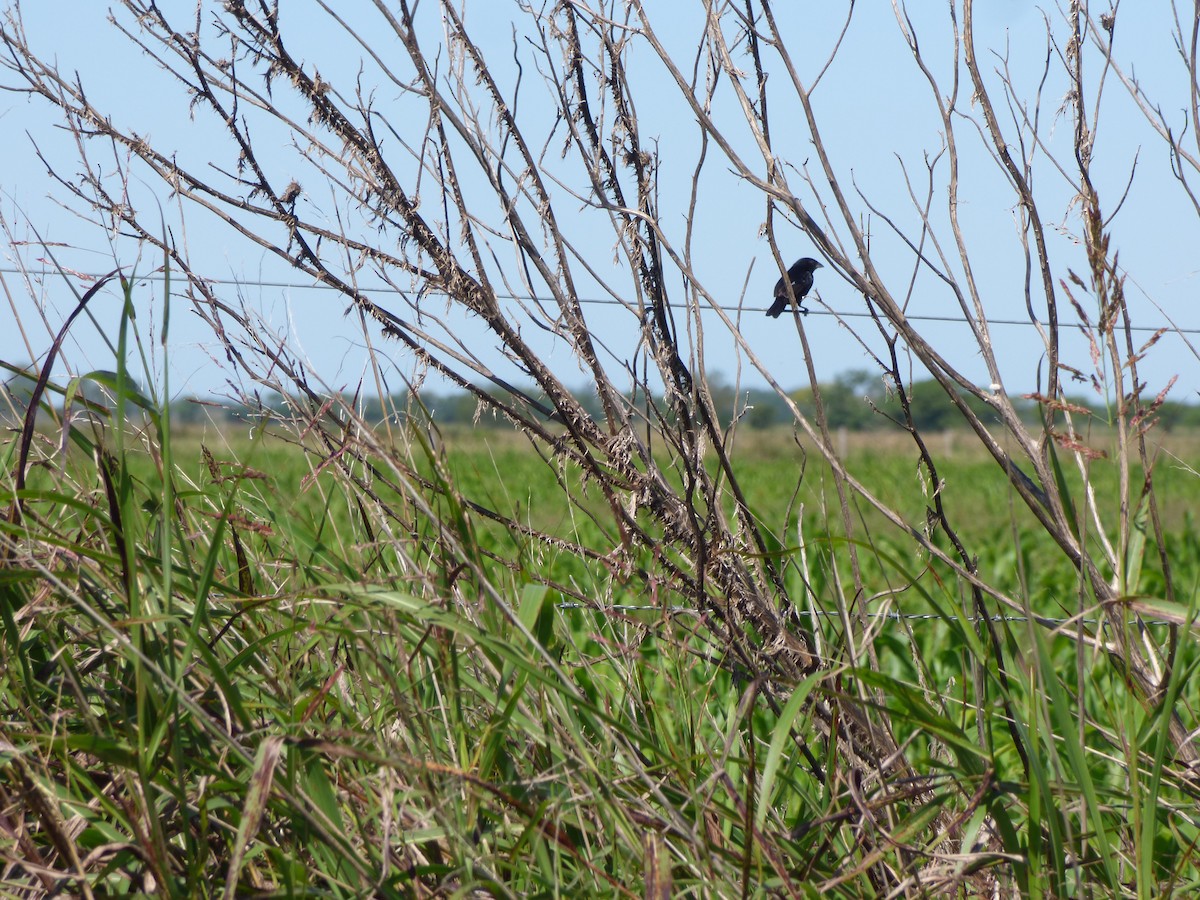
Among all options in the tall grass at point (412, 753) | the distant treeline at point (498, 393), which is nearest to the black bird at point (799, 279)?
the distant treeline at point (498, 393)

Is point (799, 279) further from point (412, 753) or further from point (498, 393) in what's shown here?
point (412, 753)

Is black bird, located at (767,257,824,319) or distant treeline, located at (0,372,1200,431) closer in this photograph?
distant treeline, located at (0,372,1200,431)

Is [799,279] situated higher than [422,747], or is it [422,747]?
[799,279]

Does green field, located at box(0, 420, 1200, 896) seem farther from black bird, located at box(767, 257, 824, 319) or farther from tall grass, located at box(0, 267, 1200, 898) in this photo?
black bird, located at box(767, 257, 824, 319)

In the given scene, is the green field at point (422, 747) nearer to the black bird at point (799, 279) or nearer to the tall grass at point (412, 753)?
the tall grass at point (412, 753)

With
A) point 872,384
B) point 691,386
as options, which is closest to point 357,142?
point 691,386

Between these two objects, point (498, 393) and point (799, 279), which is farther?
point (799, 279)

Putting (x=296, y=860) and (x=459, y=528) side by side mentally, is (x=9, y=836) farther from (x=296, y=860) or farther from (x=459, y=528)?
(x=459, y=528)

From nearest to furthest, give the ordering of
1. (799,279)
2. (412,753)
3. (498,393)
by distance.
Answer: (412,753)
(498,393)
(799,279)

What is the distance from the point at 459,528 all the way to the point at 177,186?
2.89 ft

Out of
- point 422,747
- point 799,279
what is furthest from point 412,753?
point 799,279

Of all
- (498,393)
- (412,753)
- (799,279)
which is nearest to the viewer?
(412,753)

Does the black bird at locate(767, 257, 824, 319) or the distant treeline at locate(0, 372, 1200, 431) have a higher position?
the black bird at locate(767, 257, 824, 319)

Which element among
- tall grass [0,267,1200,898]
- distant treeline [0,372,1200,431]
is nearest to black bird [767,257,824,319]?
distant treeline [0,372,1200,431]
